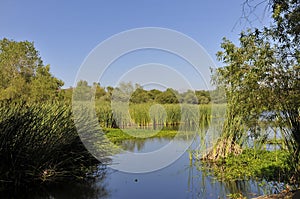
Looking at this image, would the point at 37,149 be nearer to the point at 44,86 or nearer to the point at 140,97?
the point at 140,97

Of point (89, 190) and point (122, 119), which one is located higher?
point (122, 119)

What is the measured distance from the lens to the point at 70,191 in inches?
159

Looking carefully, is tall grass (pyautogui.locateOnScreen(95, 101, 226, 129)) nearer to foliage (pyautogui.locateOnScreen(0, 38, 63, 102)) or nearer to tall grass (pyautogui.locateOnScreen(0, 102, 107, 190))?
foliage (pyautogui.locateOnScreen(0, 38, 63, 102))

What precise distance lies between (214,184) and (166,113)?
8497 millimetres

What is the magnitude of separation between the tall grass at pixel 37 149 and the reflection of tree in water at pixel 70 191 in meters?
0.16

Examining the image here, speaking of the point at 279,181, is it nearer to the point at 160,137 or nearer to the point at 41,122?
the point at 41,122

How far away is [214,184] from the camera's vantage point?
4242mm

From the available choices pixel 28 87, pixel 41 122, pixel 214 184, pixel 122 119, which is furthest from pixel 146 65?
pixel 28 87

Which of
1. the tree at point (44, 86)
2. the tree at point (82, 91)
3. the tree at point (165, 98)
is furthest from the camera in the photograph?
the tree at point (44, 86)

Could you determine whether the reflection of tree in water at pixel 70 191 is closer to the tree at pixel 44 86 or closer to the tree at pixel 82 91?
the tree at pixel 82 91

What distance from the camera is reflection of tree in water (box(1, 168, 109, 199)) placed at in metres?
3.83

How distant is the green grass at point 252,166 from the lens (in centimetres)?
446

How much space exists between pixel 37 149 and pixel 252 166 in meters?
3.62

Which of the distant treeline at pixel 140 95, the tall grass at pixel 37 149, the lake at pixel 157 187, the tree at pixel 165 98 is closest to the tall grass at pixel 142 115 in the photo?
the tree at pixel 165 98
